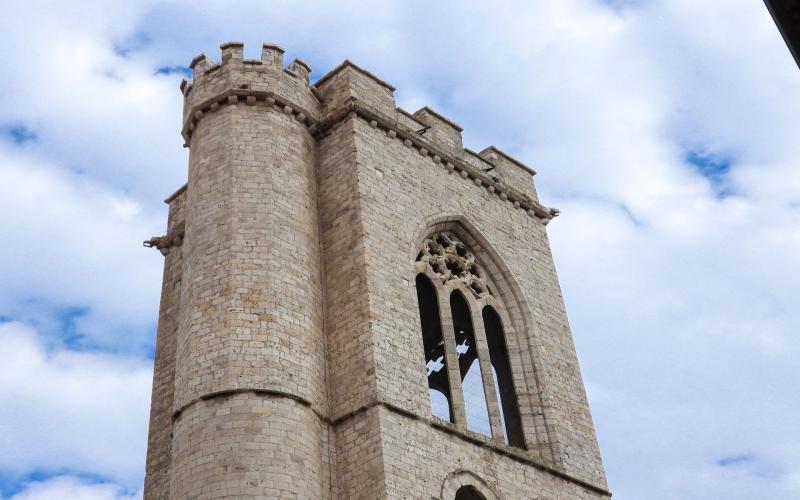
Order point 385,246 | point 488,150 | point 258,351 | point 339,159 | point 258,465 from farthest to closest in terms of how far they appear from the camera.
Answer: point 488,150
point 339,159
point 385,246
point 258,351
point 258,465

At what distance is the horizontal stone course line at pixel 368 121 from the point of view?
17.0 meters

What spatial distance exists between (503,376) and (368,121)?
4776 millimetres

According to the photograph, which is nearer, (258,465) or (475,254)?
(258,465)

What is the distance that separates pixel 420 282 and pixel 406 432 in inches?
173

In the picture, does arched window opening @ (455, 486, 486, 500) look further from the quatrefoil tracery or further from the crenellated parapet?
the crenellated parapet

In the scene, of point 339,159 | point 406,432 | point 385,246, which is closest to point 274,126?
point 339,159

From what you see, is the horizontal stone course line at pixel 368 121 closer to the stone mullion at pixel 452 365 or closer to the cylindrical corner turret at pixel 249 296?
the cylindrical corner turret at pixel 249 296

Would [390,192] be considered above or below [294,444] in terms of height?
above

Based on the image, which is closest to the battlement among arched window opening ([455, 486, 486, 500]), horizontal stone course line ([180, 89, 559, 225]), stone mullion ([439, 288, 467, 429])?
horizontal stone course line ([180, 89, 559, 225])

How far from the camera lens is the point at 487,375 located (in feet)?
54.4

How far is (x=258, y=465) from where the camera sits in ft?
42.3

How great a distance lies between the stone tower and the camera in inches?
534

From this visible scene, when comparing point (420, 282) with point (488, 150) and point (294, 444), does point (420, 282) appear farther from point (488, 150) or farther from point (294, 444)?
point (294, 444)

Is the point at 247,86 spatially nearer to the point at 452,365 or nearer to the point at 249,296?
the point at 249,296
